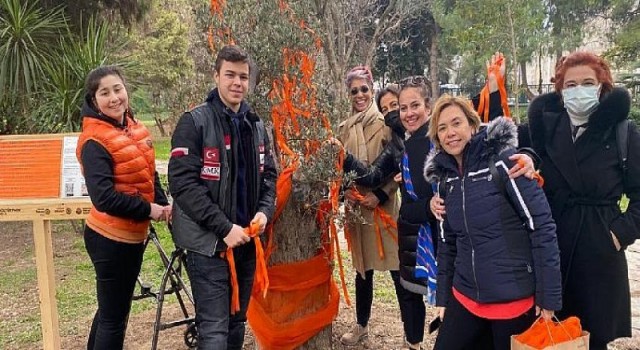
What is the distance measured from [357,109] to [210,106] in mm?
1455

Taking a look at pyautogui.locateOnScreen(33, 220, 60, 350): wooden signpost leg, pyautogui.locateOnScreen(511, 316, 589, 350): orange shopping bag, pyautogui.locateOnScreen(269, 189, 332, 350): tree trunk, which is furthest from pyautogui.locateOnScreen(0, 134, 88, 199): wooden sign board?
pyautogui.locateOnScreen(511, 316, 589, 350): orange shopping bag

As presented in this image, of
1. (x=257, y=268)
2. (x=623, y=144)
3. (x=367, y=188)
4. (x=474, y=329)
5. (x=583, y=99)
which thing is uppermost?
(x=583, y=99)

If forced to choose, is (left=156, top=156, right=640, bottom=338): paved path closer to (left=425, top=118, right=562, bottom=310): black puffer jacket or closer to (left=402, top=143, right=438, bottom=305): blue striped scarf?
(left=402, top=143, right=438, bottom=305): blue striped scarf

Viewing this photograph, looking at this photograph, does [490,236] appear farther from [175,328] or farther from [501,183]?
[175,328]

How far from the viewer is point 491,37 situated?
51.7ft

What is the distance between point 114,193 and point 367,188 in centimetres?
160

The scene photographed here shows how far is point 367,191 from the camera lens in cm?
398

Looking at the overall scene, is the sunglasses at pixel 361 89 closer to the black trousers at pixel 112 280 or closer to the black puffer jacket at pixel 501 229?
the black puffer jacket at pixel 501 229

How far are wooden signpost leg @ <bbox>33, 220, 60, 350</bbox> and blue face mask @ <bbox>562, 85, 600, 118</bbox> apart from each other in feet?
10.3

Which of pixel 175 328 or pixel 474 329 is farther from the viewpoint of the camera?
pixel 175 328

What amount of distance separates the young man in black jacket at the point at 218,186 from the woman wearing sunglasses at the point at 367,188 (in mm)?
974

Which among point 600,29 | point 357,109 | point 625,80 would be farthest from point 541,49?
point 357,109

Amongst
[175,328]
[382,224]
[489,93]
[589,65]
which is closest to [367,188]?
[382,224]

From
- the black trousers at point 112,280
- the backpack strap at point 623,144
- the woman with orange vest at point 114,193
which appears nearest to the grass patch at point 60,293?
the black trousers at point 112,280
